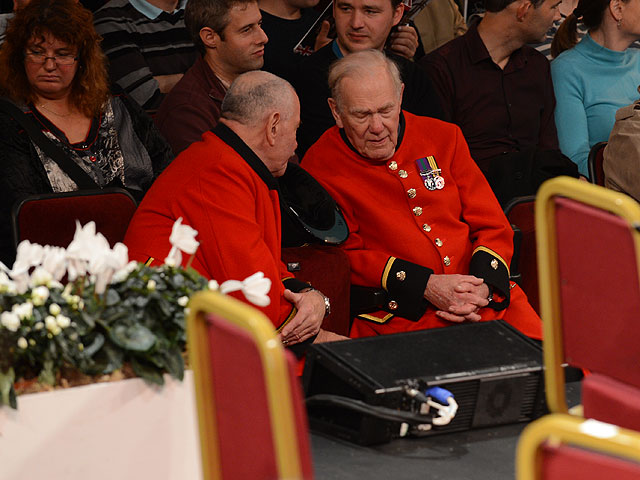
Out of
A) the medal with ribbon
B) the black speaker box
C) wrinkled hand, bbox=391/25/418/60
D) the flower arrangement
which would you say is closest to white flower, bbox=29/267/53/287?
the flower arrangement

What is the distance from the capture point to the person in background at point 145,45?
399 centimetres

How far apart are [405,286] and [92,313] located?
1455mm

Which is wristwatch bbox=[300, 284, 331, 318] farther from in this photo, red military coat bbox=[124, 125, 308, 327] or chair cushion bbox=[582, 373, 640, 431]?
chair cushion bbox=[582, 373, 640, 431]

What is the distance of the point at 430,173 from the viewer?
3.17 metres

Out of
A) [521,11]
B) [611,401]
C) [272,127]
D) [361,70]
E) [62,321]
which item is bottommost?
[611,401]

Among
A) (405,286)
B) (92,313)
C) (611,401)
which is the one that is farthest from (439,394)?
(405,286)

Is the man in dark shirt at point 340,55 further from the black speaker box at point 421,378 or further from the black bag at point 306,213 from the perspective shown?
the black speaker box at point 421,378

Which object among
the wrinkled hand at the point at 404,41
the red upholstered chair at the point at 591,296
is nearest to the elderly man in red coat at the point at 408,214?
the wrinkled hand at the point at 404,41

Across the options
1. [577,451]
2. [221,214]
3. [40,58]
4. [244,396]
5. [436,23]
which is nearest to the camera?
[577,451]

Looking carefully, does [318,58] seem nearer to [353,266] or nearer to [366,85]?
[366,85]

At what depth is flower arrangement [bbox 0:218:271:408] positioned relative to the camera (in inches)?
62.9

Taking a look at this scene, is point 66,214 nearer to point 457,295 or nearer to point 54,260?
point 457,295

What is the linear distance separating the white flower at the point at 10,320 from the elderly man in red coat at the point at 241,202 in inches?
44.8

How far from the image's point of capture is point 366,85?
311 cm
